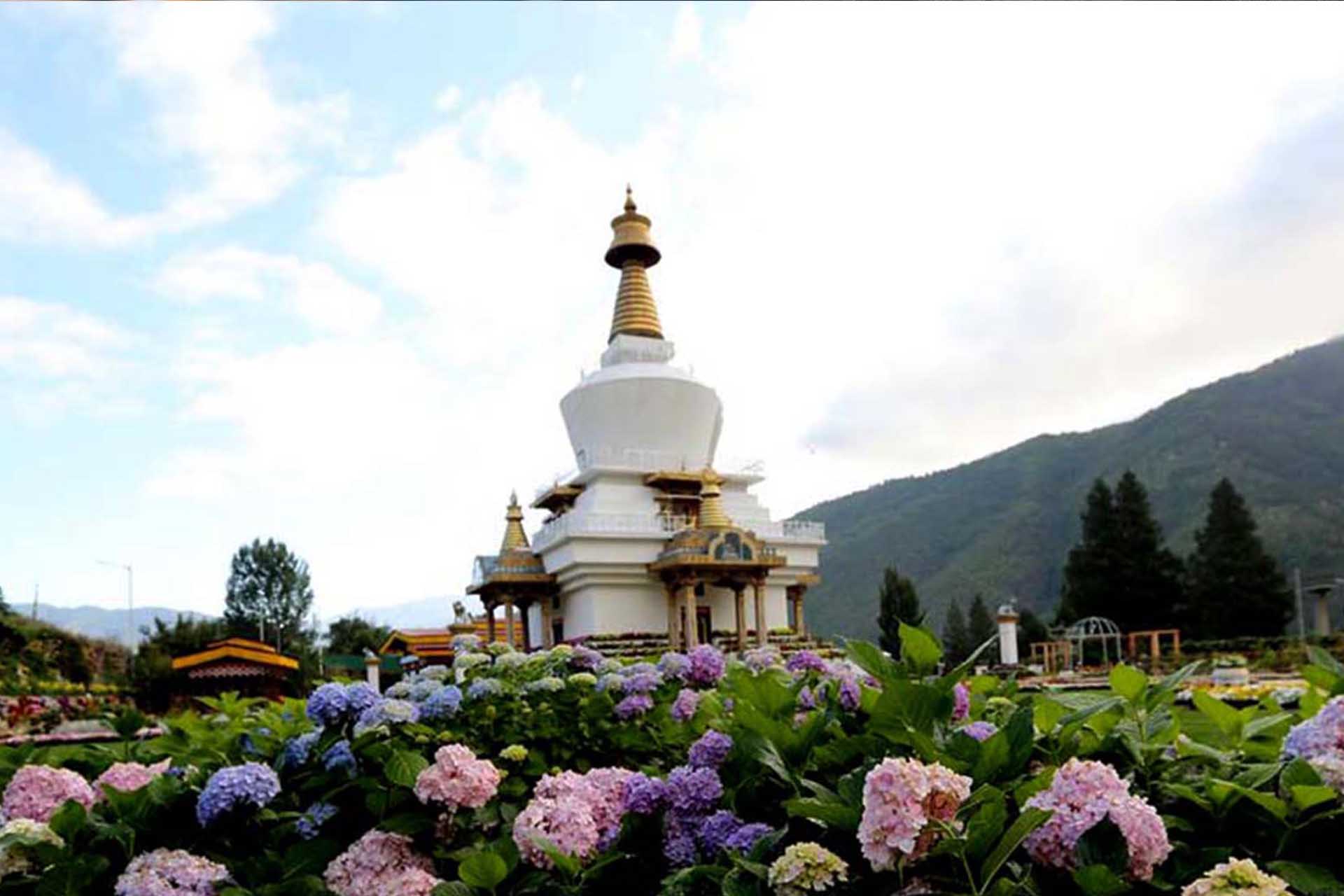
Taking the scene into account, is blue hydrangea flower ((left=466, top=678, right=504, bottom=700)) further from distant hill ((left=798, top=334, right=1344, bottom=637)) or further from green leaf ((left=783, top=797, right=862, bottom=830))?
distant hill ((left=798, top=334, right=1344, bottom=637))

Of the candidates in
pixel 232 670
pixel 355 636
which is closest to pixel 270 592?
pixel 355 636

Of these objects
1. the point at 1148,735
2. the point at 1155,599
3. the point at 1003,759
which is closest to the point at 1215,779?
the point at 1148,735

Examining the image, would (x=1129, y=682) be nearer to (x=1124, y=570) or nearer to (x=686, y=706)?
(x=686, y=706)

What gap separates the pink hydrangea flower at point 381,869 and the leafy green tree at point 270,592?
50363 mm

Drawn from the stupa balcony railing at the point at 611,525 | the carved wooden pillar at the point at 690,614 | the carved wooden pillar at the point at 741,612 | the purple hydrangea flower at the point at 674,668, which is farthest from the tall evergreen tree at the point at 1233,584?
the purple hydrangea flower at the point at 674,668

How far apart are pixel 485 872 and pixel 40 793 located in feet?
5.64

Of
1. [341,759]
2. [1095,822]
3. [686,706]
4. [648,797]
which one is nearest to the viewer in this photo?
[1095,822]

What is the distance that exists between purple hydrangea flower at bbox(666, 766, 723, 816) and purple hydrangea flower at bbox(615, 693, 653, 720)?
0.85m

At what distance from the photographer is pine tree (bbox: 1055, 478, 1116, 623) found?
120 ft

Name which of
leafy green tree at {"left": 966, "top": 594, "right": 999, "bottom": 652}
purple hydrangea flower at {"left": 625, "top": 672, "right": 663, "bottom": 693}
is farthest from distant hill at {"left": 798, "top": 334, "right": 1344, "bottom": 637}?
purple hydrangea flower at {"left": 625, "top": 672, "right": 663, "bottom": 693}

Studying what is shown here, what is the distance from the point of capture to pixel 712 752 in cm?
263

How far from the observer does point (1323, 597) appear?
989 inches

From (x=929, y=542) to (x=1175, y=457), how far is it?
17.6m

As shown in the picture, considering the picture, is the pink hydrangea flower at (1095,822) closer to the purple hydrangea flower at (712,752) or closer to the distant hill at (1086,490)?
the purple hydrangea flower at (712,752)
